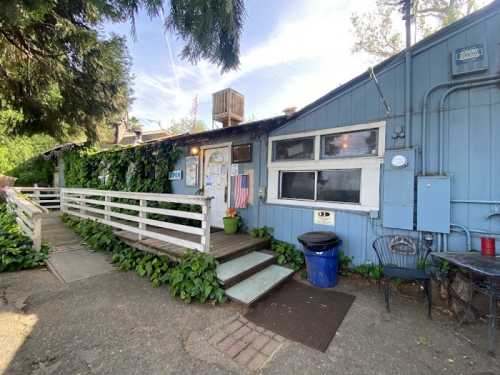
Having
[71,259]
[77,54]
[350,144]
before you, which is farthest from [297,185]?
[77,54]

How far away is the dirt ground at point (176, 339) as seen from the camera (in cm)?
187

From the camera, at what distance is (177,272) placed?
3131 mm

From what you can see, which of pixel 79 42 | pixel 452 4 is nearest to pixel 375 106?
pixel 79 42

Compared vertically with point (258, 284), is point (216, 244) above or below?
above

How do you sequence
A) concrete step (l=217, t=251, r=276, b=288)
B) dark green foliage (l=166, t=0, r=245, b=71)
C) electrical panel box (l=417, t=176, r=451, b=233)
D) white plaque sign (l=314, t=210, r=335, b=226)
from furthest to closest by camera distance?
white plaque sign (l=314, t=210, r=335, b=226) → concrete step (l=217, t=251, r=276, b=288) → electrical panel box (l=417, t=176, r=451, b=233) → dark green foliage (l=166, t=0, r=245, b=71)

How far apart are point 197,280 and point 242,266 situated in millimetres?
738

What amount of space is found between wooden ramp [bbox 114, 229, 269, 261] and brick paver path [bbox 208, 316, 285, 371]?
1148mm

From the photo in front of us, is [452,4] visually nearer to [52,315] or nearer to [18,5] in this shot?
[18,5]

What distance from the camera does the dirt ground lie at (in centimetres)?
187

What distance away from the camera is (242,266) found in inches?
135

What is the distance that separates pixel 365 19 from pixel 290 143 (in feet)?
37.2

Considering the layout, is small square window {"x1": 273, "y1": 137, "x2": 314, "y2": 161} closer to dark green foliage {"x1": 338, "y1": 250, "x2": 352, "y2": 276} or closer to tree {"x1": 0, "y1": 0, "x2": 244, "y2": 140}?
dark green foliage {"x1": 338, "y1": 250, "x2": 352, "y2": 276}

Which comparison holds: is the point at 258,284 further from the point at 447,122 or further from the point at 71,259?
the point at 71,259

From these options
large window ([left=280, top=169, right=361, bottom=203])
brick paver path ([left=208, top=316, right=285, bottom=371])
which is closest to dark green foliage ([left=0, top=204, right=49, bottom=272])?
brick paver path ([left=208, top=316, right=285, bottom=371])
